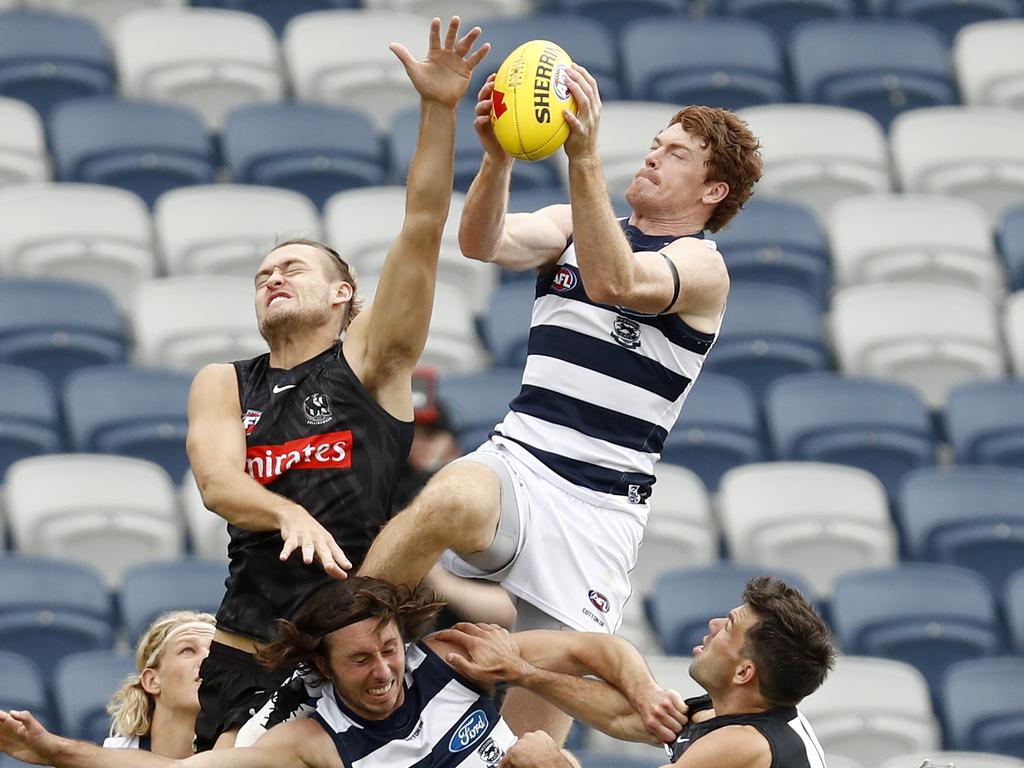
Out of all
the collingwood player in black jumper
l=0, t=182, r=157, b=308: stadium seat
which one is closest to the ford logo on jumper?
the collingwood player in black jumper

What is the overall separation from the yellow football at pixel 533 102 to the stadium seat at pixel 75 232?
531 centimetres

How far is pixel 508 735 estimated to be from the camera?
6203mm

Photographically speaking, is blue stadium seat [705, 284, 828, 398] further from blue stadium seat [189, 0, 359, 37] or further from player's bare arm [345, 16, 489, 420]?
player's bare arm [345, 16, 489, 420]

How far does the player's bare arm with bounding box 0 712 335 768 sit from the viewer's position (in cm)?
584

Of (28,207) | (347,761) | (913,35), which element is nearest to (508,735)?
(347,761)

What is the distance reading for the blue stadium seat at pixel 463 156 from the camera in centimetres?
1179

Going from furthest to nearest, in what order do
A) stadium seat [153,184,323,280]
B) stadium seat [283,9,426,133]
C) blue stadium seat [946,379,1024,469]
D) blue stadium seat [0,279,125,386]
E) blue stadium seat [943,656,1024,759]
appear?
stadium seat [283,9,426,133] → blue stadium seat [946,379,1024,469] → stadium seat [153,184,323,280] → blue stadium seat [0,279,125,386] → blue stadium seat [943,656,1024,759]

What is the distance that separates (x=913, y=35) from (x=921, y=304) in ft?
8.26

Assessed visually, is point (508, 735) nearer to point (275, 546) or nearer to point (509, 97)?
point (275, 546)

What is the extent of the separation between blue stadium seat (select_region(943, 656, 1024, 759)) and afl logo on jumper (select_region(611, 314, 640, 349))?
396 centimetres

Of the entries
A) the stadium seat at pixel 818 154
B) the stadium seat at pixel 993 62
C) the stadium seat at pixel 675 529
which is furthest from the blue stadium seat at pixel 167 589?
the stadium seat at pixel 993 62

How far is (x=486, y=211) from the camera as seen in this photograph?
20.6 feet

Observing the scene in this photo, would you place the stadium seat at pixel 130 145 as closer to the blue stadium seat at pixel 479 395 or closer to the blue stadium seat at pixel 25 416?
the blue stadium seat at pixel 25 416

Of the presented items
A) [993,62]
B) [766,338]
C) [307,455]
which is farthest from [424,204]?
[993,62]
